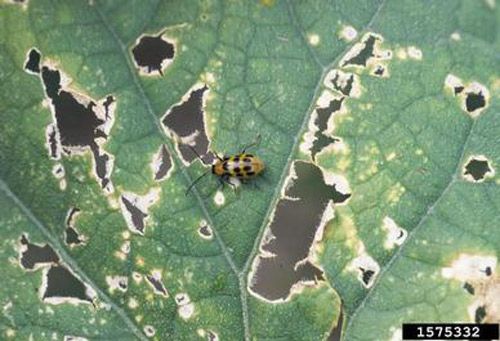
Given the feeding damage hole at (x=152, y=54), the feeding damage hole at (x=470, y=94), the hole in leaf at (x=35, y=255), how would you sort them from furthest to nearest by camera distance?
the feeding damage hole at (x=470, y=94)
the feeding damage hole at (x=152, y=54)
the hole in leaf at (x=35, y=255)

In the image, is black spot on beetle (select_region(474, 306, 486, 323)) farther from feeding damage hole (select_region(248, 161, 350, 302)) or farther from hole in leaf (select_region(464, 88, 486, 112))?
hole in leaf (select_region(464, 88, 486, 112))

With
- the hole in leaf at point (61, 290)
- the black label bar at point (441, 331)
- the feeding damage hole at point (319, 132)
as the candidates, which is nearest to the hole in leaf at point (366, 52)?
the feeding damage hole at point (319, 132)

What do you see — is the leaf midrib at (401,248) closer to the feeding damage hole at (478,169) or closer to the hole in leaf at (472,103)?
the feeding damage hole at (478,169)

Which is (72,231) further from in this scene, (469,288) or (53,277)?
(469,288)

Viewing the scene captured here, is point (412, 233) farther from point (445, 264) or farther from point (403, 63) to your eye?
point (403, 63)

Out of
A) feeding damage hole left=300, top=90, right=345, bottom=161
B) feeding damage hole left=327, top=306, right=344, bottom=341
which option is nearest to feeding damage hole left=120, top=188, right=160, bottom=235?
feeding damage hole left=300, top=90, right=345, bottom=161

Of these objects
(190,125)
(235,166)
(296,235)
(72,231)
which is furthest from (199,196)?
(72,231)

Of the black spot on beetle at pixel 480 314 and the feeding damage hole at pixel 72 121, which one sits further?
the black spot on beetle at pixel 480 314
